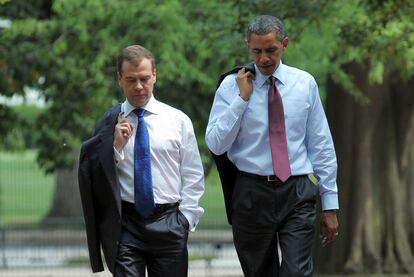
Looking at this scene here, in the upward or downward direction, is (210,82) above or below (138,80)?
below

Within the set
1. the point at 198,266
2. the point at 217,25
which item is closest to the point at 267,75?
the point at 217,25

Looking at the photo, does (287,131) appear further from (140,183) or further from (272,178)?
(140,183)

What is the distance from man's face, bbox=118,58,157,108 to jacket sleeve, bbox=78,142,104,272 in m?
0.42

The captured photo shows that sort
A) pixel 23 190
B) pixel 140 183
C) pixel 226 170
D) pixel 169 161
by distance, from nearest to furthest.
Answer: pixel 140 183, pixel 169 161, pixel 226 170, pixel 23 190

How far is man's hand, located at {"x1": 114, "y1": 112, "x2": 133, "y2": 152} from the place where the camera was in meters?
7.53

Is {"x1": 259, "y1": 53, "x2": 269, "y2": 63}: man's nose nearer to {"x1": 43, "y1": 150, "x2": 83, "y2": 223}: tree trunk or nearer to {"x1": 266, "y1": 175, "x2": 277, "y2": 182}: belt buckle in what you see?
{"x1": 266, "y1": 175, "x2": 277, "y2": 182}: belt buckle

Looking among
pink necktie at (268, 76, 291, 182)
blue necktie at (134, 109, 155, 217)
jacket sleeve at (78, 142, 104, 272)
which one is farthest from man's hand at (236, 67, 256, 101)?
jacket sleeve at (78, 142, 104, 272)

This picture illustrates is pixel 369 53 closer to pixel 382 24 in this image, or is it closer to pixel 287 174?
pixel 382 24

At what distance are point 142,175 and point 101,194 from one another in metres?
0.28

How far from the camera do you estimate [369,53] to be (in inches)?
571

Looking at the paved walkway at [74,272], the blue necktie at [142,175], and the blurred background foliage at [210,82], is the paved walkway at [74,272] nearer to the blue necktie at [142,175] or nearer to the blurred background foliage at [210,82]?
the blurred background foliage at [210,82]

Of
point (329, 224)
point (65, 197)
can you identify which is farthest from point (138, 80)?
point (65, 197)

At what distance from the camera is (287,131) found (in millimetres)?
7711

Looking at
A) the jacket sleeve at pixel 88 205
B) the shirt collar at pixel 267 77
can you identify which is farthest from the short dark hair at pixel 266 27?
the jacket sleeve at pixel 88 205
